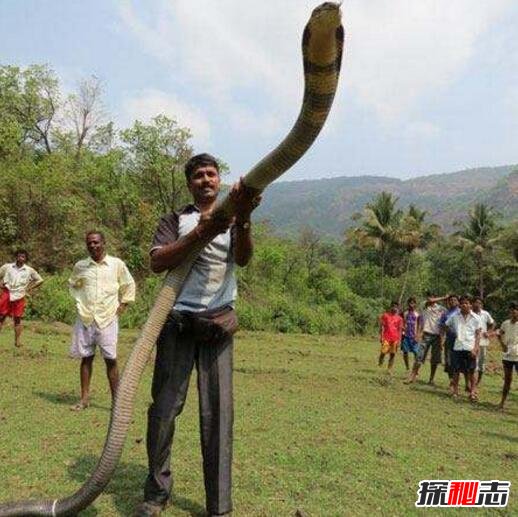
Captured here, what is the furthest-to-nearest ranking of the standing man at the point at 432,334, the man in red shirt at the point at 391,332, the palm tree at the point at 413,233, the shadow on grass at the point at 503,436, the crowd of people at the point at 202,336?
the palm tree at the point at 413,233 < the man in red shirt at the point at 391,332 < the standing man at the point at 432,334 < the shadow on grass at the point at 503,436 < the crowd of people at the point at 202,336

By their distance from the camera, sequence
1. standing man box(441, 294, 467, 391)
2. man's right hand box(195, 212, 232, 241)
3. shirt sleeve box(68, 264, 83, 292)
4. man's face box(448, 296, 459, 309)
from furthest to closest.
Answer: man's face box(448, 296, 459, 309), standing man box(441, 294, 467, 391), shirt sleeve box(68, 264, 83, 292), man's right hand box(195, 212, 232, 241)

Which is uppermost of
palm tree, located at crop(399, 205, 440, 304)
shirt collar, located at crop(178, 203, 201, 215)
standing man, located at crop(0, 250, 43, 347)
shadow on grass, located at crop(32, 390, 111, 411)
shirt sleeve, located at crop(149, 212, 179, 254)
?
palm tree, located at crop(399, 205, 440, 304)

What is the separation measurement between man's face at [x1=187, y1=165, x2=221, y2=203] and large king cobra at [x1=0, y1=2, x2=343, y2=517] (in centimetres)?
40

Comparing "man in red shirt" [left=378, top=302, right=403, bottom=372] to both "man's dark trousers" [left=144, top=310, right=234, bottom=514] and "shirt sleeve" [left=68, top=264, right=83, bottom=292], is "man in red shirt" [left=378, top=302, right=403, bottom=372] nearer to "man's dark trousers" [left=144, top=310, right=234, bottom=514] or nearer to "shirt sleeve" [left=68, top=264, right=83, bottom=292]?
"shirt sleeve" [left=68, top=264, right=83, bottom=292]

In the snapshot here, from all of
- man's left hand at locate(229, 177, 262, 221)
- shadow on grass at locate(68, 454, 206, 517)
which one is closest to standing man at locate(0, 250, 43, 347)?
shadow on grass at locate(68, 454, 206, 517)

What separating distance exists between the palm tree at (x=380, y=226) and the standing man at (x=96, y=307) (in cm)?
4577

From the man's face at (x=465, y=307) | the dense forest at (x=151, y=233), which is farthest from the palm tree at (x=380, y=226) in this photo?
the man's face at (x=465, y=307)

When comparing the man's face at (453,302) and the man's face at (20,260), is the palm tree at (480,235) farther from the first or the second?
the man's face at (20,260)

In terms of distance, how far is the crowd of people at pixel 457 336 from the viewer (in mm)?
10906

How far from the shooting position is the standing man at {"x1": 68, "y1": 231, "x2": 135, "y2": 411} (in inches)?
285

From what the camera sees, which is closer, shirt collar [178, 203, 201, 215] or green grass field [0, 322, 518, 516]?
shirt collar [178, 203, 201, 215]

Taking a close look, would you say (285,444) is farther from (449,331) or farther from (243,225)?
(449,331)

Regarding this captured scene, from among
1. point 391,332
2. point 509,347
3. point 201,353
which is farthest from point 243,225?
point 391,332

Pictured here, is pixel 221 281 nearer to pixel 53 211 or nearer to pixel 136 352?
pixel 136 352
